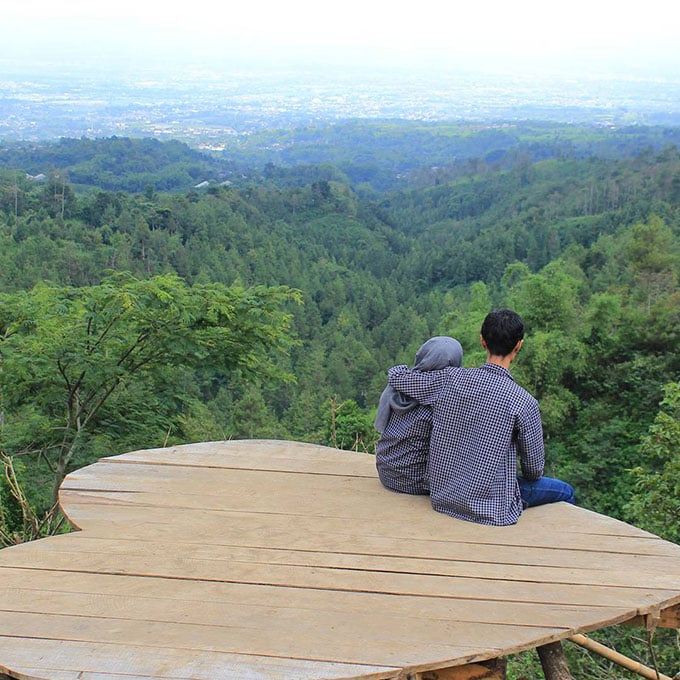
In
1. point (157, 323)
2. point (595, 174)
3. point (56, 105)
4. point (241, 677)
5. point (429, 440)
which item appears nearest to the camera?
point (241, 677)

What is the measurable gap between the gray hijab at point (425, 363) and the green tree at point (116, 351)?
264cm

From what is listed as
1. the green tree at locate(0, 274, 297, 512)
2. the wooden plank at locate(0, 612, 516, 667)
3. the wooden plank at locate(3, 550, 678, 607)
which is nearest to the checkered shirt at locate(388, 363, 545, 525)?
the wooden plank at locate(3, 550, 678, 607)

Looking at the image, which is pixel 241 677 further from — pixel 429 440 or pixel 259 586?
pixel 429 440

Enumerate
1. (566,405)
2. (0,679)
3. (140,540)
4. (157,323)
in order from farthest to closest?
1. (566,405)
2. (157,323)
3. (140,540)
4. (0,679)

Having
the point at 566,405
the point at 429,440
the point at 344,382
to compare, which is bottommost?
the point at 344,382

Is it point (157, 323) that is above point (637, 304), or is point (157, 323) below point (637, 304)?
above

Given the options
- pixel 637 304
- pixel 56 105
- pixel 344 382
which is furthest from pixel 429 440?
pixel 56 105

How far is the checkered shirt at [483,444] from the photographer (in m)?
2.46

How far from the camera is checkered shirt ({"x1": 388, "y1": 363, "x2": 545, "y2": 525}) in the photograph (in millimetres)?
2455

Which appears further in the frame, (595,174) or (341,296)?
(595,174)

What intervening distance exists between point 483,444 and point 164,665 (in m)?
1.19

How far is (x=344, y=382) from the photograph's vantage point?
35.5 metres

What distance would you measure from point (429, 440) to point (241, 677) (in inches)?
45.8

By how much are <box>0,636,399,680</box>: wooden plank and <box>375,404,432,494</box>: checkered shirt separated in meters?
1.01
